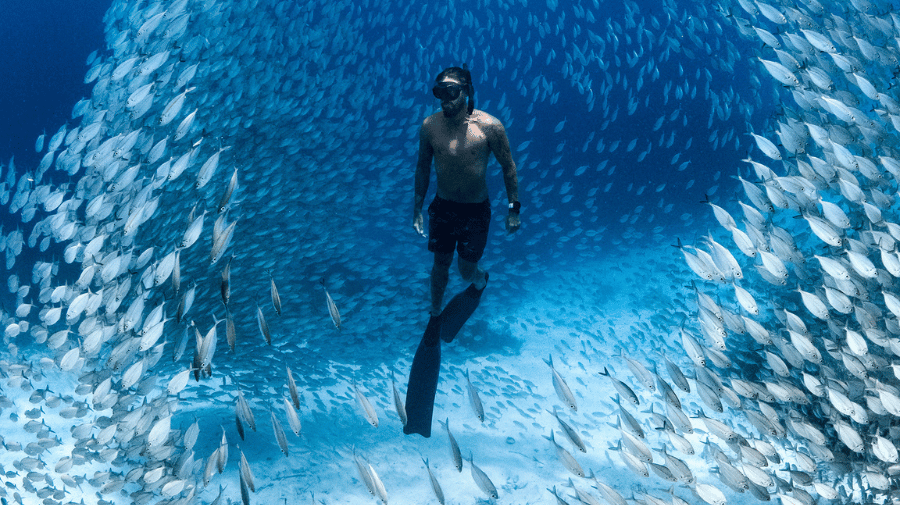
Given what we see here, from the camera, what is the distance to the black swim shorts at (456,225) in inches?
160

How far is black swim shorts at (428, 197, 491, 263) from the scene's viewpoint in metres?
4.06

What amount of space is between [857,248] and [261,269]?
6.94 meters

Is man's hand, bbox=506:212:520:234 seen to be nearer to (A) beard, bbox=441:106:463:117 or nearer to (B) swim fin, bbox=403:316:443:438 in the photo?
(A) beard, bbox=441:106:463:117

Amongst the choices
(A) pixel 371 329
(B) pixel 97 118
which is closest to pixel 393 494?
(A) pixel 371 329

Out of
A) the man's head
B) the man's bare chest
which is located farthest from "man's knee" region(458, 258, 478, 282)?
the man's head

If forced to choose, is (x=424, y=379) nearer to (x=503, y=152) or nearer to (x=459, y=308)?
(x=459, y=308)

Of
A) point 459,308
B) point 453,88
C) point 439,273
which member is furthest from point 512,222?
point 459,308

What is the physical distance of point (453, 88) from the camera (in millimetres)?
3512

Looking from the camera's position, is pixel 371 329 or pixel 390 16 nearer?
pixel 390 16

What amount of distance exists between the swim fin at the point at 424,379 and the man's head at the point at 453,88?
6.51 ft

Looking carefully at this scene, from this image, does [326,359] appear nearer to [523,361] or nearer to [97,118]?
[523,361]

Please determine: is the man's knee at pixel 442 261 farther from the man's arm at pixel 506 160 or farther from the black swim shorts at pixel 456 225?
the man's arm at pixel 506 160

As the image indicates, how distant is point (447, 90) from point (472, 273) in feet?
5.91

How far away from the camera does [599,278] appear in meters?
13.3
